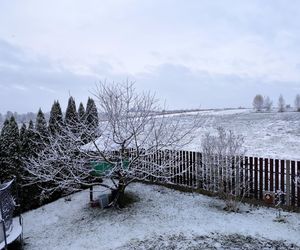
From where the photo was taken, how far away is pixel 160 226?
5.80 metres

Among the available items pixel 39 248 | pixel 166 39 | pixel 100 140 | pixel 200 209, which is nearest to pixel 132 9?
pixel 166 39

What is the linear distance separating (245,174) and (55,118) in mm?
6195

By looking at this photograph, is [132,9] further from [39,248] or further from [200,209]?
[39,248]

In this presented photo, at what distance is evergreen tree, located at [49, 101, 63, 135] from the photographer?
9.03 meters

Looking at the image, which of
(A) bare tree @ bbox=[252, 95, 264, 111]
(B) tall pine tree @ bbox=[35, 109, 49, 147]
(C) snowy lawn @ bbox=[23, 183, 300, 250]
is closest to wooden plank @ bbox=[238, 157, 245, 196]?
(C) snowy lawn @ bbox=[23, 183, 300, 250]

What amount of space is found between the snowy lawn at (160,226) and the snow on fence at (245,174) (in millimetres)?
493

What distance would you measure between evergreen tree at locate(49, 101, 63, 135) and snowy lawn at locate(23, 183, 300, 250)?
2585 mm

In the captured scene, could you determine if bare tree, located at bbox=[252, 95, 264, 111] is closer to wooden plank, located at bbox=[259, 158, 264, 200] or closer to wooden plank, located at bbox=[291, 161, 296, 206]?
Answer: wooden plank, located at bbox=[259, 158, 264, 200]

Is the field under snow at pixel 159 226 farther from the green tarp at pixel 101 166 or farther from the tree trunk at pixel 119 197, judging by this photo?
the green tarp at pixel 101 166

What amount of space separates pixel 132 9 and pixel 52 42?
12.9ft

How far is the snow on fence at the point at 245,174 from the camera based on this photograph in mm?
6453

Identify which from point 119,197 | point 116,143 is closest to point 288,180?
point 119,197

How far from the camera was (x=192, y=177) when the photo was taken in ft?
27.3

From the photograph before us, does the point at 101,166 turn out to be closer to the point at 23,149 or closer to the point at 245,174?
the point at 23,149
